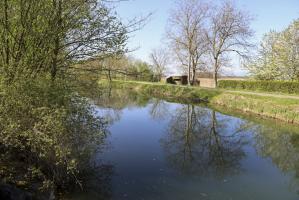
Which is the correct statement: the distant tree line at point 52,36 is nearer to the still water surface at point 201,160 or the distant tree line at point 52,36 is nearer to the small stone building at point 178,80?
the still water surface at point 201,160

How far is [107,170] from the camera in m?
9.40

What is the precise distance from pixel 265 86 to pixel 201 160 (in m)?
23.2

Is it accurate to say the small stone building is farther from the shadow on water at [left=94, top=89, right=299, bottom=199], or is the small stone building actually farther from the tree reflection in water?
the shadow on water at [left=94, top=89, right=299, bottom=199]

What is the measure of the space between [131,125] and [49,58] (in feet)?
29.6

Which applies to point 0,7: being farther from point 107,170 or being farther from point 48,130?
point 107,170

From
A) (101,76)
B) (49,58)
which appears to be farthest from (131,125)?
(49,58)

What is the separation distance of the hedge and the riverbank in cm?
489

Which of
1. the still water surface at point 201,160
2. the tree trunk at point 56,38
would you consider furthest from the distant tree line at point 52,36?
the still water surface at point 201,160

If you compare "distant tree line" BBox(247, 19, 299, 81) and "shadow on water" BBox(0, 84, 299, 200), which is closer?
"shadow on water" BBox(0, 84, 299, 200)

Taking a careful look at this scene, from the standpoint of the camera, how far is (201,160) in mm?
11023

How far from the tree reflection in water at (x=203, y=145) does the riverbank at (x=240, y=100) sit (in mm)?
3352

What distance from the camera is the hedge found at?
91.9ft

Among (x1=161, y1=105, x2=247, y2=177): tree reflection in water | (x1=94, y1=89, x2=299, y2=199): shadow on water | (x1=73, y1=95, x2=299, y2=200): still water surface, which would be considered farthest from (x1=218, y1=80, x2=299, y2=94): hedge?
(x1=161, y1=105, x2=247, y2=177): tree reflection in water

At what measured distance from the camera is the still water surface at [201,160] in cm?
820
